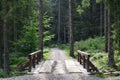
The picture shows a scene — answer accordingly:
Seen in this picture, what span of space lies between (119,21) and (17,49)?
605 inches

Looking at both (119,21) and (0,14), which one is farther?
(0,14)

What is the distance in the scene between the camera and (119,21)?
15719mm

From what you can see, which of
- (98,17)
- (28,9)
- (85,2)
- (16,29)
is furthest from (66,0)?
(85,2)

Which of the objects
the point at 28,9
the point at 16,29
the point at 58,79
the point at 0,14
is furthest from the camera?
the point at 16,29

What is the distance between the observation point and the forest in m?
16.8

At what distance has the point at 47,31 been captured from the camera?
30328 millimetres

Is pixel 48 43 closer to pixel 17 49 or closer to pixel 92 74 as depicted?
pixel 17 49

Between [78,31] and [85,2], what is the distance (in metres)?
37.6

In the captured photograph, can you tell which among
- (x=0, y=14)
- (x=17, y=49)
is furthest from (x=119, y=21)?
(x=17, y=49)

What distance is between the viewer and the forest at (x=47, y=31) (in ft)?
55.1

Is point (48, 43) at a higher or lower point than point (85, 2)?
lower

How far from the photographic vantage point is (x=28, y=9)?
2600 cm

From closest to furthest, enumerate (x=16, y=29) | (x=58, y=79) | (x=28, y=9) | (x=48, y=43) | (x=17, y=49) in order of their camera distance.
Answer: (x=58, y=79) → (x=28, y=9) → (x=17, y=49) → (x=16, y=29) → (x=48, y=43)

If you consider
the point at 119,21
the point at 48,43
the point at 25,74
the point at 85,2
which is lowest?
the point at 48,43
